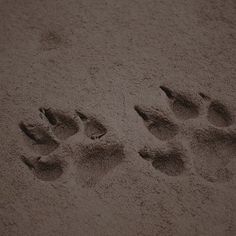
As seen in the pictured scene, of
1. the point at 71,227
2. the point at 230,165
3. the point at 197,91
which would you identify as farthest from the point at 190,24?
the point at 71,227

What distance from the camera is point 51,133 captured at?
103 cm

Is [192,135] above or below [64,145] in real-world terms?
above

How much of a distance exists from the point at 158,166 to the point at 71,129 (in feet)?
0.93

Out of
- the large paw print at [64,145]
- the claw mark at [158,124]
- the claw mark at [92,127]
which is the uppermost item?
the claw mark at [158,124]

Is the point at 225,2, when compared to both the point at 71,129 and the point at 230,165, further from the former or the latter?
the point at 71,129

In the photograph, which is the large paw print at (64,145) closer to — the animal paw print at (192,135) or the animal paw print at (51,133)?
the animal paw print at (51,133)

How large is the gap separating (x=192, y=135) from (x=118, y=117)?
23cm

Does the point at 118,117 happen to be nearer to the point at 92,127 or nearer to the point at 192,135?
the point at 92,127

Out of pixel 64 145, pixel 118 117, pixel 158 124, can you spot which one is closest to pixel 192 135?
pixel 158 124

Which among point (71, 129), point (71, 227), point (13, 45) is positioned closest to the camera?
point (71, 227)

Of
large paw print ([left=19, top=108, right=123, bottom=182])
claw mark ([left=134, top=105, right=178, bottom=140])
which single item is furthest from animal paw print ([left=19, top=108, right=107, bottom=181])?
claw mark ([left=134, top=105, right=178, bottom=140])

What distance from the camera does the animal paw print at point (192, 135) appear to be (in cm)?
100

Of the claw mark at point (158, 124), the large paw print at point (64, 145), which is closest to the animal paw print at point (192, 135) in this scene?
the claw mark at point (158, 124)

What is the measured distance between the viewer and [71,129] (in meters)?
1.05
